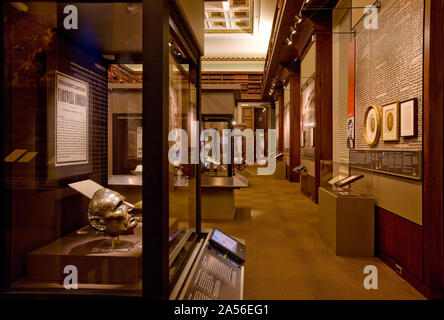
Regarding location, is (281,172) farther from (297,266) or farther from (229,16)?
(297,266)

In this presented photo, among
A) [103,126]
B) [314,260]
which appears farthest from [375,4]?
[103,126]

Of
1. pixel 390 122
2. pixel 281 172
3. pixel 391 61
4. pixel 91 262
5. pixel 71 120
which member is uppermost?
pixel 391 61

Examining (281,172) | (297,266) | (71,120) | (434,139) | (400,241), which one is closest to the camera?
(71,120)

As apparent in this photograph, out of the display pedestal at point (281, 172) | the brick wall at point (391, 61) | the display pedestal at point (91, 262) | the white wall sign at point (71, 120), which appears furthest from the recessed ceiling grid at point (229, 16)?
the display pedestal at point (91, 262)

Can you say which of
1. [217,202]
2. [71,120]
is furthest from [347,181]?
[71,120]

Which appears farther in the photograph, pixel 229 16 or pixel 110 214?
pixel 229 16

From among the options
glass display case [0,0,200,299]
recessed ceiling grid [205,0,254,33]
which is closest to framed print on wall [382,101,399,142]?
glass display case [0,0,200,299]

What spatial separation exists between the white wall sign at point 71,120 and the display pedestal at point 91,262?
57cm

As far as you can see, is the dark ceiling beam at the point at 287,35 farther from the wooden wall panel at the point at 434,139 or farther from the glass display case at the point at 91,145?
the glass display case at the point at 91,145

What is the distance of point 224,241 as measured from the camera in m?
1.84

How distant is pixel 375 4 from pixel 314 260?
3297 millimetres

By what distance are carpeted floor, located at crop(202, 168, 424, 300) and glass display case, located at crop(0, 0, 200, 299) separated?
125 cm

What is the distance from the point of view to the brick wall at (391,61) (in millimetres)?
2801

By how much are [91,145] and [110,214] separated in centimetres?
83
